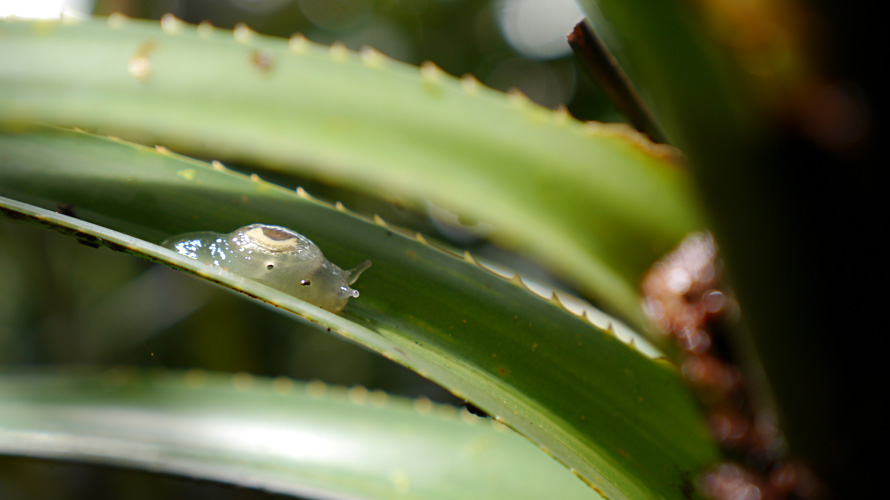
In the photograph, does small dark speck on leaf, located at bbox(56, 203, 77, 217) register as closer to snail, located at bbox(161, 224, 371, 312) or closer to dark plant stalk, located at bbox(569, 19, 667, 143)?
snail, located at bbox(161, 224, 371, 312)

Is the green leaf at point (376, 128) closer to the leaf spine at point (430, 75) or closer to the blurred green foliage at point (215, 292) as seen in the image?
the leaf spine at point (430, 75)

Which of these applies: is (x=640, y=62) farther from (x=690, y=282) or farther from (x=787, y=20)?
(x=690, y=282)

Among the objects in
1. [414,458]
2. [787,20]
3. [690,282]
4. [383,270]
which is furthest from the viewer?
[414,458]

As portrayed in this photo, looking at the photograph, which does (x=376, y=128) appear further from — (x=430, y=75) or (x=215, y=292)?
(x=215, y=292)

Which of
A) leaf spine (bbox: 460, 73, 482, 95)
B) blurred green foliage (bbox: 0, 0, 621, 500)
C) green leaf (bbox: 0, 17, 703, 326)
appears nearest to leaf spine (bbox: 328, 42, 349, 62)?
green leaf (bbox: 0, 17, 703, 326)

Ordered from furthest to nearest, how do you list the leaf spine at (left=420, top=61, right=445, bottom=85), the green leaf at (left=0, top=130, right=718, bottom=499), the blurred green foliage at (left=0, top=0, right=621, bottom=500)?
the blurred green foliage at (left=0, top=0, right=621, bottom=500) → the leaf spine at (left=420, top=61, right=445, bottom=85) → the green leaf at (left=0, top=130, right=718, bottom=499)

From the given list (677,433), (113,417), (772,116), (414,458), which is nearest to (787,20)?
A: (772,116)

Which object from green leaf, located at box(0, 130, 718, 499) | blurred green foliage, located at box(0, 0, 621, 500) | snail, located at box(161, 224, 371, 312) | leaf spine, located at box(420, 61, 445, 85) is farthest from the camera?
blurred green foliage, located at box(0, 0, 621, 500)
